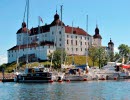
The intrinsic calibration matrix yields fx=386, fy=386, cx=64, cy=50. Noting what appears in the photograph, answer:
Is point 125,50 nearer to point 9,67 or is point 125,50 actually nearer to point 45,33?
point 45,33

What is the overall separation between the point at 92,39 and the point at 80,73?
273 ft

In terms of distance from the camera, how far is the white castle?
574ft

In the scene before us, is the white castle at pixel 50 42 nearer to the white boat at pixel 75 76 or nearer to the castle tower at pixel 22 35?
the castle tower at pixel 22 35

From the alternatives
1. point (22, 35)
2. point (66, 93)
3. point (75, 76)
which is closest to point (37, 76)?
point (75, 76)

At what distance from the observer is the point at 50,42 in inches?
7042

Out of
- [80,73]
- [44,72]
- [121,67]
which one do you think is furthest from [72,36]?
[44,72]

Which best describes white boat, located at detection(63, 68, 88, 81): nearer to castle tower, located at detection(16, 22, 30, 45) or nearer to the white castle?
the white castle

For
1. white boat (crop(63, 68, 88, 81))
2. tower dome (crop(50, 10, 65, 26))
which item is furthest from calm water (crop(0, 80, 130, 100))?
Result: tower dome (crop(50, 10, 65, 26))

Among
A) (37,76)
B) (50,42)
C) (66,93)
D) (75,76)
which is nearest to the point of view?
(66,93)

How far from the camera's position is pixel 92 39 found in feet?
651

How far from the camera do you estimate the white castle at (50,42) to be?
175 m

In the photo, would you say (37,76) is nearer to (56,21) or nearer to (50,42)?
(50,42)

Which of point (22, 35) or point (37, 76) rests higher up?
point (22, 35)

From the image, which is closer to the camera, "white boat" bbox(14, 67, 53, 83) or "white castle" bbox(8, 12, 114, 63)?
"white boat" bbox(14, 67, 53, 83)
